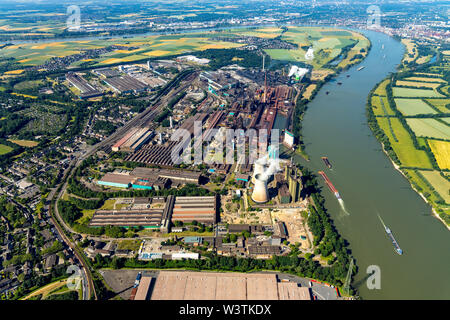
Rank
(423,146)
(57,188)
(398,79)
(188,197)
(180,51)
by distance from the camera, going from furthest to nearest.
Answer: (180,51), (398,79), (423,146), (57,188), (188,197)

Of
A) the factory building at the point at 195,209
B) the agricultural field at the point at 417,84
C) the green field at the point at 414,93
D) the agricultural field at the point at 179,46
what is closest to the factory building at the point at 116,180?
the factory building at the point at 195,209

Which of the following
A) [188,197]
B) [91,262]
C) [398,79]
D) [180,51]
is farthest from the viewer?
[180,51]

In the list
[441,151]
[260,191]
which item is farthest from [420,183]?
[260,191]

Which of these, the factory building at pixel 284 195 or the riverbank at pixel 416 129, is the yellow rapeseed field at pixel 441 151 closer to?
the riverbank at pixel 416 129

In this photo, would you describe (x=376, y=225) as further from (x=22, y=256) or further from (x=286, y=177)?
(x=22, y=256)

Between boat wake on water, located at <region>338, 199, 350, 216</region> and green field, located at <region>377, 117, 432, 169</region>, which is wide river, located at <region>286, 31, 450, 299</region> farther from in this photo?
green field, located at <region>377, 117, 432, 169</region>
